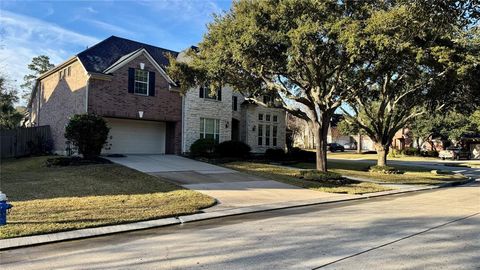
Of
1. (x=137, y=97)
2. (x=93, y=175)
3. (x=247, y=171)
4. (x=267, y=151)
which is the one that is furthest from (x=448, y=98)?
(x=93, y=175)

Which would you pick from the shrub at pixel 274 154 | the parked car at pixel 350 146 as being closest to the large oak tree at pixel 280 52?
the shrub at pixel 274 154

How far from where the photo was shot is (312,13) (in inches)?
669

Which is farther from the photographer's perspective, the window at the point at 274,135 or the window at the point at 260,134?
the window at the point at 274,135

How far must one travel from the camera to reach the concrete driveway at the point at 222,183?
544 inches

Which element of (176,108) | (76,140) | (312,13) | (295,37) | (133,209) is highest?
(312,13)

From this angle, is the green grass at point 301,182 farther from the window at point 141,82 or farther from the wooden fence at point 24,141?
the wooden fence at point 24,141

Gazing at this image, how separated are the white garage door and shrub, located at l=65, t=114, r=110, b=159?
347 cm

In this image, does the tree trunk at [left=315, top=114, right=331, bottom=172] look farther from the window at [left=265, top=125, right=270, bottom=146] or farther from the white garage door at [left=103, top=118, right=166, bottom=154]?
the window at [left=265, top=125, right=270, bottom=146]

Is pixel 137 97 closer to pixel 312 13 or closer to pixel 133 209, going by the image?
pixel 312 13

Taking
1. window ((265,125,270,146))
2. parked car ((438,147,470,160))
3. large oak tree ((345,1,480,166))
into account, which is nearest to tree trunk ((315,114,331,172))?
large oak tree ((345,1,480,166))

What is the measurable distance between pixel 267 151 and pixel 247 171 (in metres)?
9.52

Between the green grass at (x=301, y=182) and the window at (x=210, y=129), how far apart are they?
15.1ft

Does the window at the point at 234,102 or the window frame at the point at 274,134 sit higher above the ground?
the window at the point at 234,102

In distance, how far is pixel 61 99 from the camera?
2625 cm
